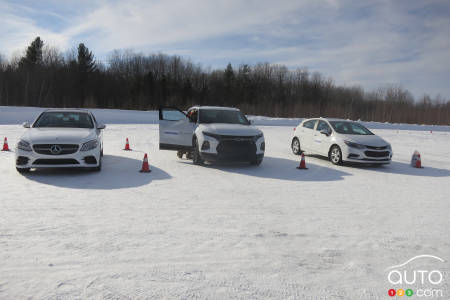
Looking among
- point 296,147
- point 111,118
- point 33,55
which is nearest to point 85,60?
point 33,55

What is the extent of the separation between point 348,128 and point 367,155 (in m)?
1.80

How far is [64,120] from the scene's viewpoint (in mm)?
10109

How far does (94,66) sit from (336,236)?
70806mm

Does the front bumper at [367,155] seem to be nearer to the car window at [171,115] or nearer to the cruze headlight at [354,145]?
the cruze headlight at [354,145]

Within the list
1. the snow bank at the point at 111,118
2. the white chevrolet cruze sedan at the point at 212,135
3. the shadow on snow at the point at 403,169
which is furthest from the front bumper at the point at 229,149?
the snow bank at the point at 111,118

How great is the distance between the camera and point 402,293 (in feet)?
11.3

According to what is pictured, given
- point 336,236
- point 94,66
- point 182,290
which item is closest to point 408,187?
point 336,236

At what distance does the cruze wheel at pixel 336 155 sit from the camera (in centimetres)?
1157

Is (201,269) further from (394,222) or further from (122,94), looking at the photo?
(122,94)

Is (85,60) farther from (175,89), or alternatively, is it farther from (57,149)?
(57,149)

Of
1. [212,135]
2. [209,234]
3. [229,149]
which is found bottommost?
[209,234]

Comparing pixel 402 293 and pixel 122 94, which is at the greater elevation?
pixel 122 94

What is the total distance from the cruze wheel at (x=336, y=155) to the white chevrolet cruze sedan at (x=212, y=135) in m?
2.71

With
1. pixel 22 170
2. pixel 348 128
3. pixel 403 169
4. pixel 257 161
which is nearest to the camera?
pixel 22 170
